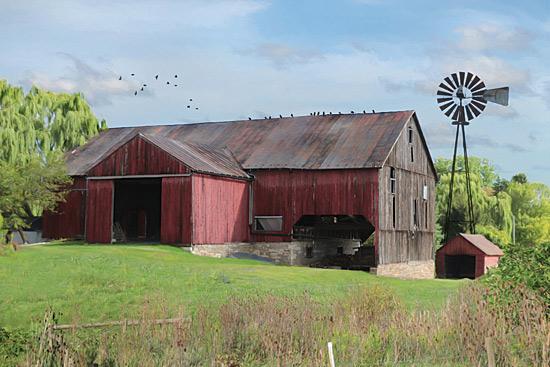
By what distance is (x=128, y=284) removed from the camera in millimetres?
24312

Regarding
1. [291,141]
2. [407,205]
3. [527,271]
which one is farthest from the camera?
[291,141]

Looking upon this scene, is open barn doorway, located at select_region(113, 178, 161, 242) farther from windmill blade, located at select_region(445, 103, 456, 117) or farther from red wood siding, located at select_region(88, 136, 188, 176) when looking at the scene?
windmill blade, located at select_region(445, 103, 456, 117)

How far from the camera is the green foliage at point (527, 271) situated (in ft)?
46.8

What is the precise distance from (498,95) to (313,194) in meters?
19.9

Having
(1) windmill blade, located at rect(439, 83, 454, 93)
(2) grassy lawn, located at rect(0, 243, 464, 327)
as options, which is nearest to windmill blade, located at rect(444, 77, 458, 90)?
(1) windmill blade, located at rect(439, 83, 454, 93)

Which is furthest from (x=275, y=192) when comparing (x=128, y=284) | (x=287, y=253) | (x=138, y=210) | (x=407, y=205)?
(x=128, y=284)

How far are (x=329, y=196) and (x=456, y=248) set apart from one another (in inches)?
461

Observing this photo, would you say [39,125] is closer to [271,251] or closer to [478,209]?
[271,251]

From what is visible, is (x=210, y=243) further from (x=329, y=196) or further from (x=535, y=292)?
(x=535, y=292)

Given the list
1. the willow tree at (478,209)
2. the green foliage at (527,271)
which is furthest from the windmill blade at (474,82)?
the green foliage at (527,271)

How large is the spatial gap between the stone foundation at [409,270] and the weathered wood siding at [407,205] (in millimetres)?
292

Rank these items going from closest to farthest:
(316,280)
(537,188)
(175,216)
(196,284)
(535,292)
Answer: (535,292) → (196,284) → (316,280) → (175,216) → (537,188)

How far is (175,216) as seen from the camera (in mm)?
38438

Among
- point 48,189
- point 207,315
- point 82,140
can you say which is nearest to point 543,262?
point 207,315
